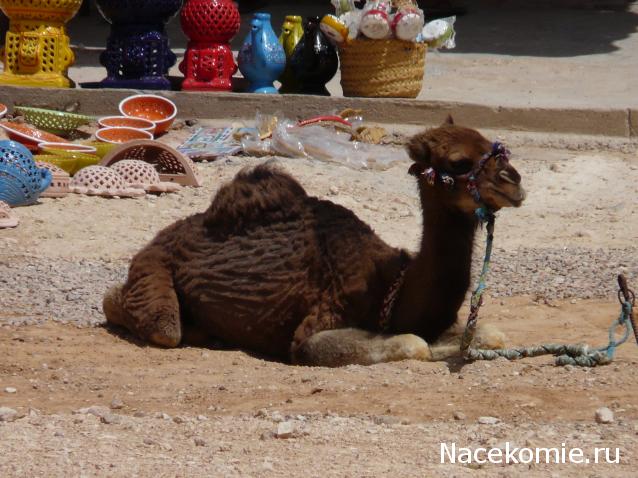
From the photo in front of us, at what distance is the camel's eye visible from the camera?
5754 millimetres

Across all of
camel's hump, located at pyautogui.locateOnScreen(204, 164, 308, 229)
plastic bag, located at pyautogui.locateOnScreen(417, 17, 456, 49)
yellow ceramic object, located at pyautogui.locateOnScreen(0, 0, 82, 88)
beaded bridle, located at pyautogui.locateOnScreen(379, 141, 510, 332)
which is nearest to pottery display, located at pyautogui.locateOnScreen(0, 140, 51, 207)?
camel's hump, located at pyautogui.locateOnScreen(204, 164, 308, 229)

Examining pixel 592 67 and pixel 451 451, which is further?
pixel 592 67

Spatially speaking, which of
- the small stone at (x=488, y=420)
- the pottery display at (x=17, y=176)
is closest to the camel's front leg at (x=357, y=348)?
the small stone at (x=488, y=420)

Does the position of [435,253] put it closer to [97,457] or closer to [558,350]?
[558,350]

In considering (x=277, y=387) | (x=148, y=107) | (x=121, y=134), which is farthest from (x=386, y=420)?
(x=148, y=107)

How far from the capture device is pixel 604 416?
493cm

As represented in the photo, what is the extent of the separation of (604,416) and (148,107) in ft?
25.6

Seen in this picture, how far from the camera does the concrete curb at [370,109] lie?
38.7 feet

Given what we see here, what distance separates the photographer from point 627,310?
5797mm

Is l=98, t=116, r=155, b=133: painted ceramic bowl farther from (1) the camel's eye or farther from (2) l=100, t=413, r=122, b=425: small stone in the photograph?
(2) l=100, t=413, r=122, b=425: small stone

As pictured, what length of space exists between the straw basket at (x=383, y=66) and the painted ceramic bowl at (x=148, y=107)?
1.77 metres

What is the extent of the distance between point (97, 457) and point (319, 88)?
A: 8293 millimetres

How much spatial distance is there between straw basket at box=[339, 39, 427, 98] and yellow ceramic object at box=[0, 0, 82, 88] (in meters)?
2.80

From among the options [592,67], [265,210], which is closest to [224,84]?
[592,67]
